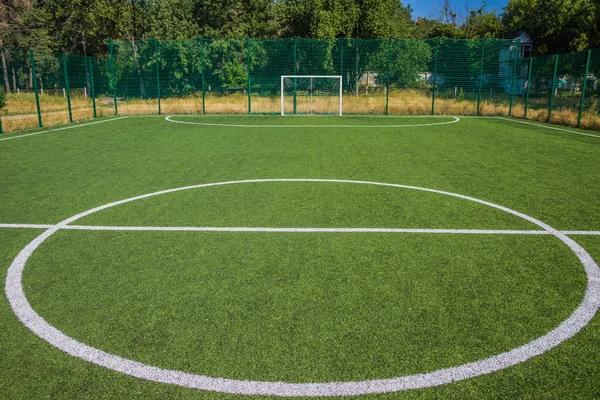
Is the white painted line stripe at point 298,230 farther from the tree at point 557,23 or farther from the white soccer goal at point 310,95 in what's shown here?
the tree at point 557,23

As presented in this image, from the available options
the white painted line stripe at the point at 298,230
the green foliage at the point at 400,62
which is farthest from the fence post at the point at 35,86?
the green foliage at the point at 400,62

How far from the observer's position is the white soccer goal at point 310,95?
1944cm

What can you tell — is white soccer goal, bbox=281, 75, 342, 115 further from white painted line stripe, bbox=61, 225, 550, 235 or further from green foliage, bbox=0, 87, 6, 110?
white painted line stripe, bbox=61, 225, 550, 235

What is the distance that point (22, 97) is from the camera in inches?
557

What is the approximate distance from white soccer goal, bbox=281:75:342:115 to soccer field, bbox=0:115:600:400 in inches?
499

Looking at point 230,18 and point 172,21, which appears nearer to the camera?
point 172,21

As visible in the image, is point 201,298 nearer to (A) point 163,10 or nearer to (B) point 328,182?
(B) point 328,182

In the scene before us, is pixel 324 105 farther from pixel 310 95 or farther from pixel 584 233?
pixel 584 233

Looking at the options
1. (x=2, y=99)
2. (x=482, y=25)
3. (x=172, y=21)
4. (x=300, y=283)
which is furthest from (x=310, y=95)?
(x=482, y=25)

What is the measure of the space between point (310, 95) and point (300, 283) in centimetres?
1706

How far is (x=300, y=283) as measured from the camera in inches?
130

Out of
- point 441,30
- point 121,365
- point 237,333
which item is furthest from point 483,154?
point 441,30

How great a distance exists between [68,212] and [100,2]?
132ft

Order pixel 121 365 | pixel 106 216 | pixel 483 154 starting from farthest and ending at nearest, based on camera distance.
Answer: pixel 483 154 < pixel 106 216 < pixel 121 365
